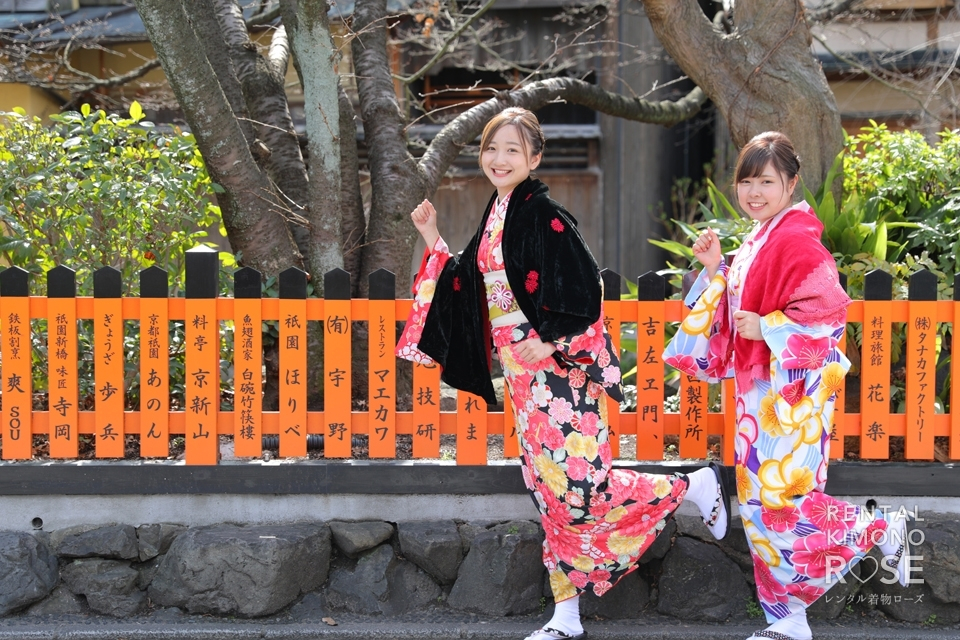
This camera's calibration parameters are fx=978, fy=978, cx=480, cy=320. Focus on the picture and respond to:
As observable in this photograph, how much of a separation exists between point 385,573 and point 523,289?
4.53ft

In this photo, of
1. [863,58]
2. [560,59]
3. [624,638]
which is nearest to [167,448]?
[624,638]

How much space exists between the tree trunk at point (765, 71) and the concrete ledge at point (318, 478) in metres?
2.14

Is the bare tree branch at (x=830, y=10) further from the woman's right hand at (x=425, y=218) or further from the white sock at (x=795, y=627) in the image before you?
the white sock at (x=795, y=627)

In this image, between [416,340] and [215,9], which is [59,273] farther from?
[215,9]

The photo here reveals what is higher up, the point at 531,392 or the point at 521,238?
the point at 521,238

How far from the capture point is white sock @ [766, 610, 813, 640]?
3574 mm

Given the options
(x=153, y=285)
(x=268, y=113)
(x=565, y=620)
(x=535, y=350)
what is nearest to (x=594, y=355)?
(x=535, y=350)

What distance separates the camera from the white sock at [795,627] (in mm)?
3574

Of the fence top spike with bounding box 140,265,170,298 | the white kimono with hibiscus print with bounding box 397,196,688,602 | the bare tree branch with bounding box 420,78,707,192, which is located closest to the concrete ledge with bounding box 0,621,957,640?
the white kimono with hibiscus print with bounding box 397,196,688,602

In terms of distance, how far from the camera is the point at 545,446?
3502mm

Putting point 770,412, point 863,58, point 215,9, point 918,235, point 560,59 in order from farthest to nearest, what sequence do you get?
point 560,59, point 863,58, point 215,9, point 918,235, point 770,412

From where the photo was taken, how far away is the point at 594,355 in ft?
11.4

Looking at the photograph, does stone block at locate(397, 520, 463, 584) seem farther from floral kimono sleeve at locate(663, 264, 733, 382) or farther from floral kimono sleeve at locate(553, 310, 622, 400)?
floral kimono sleeve at locate(663, 264, 733, 382)

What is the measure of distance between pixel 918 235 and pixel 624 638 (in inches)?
107
